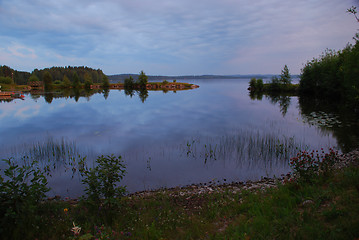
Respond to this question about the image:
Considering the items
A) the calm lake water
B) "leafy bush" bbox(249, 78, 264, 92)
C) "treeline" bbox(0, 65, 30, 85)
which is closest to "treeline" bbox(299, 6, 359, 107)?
the calm lake water

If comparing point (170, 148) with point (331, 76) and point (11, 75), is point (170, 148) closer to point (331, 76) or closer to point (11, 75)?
point (331, 76)

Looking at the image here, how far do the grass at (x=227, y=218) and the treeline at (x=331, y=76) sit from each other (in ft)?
108

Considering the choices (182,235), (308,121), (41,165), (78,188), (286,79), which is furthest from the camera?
(286,79)

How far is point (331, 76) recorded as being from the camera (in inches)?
1929

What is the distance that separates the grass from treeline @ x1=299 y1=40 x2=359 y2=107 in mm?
32936

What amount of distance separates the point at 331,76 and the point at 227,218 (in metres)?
55.6

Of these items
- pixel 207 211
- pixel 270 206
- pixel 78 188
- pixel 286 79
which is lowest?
pixel 78 188

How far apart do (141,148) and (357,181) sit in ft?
51.5

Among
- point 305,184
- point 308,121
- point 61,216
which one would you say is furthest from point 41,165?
point 308,121

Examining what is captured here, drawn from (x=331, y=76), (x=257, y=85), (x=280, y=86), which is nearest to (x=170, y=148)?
(x=331, y=76)

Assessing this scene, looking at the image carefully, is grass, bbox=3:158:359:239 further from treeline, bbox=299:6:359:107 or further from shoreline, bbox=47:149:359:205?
treeline, bbox=299:6:359:107

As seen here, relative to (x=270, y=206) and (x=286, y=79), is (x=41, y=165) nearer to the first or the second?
(x=270, y=206)

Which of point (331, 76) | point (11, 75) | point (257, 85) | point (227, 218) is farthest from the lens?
point (11, 75)

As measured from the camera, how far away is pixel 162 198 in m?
9.38
